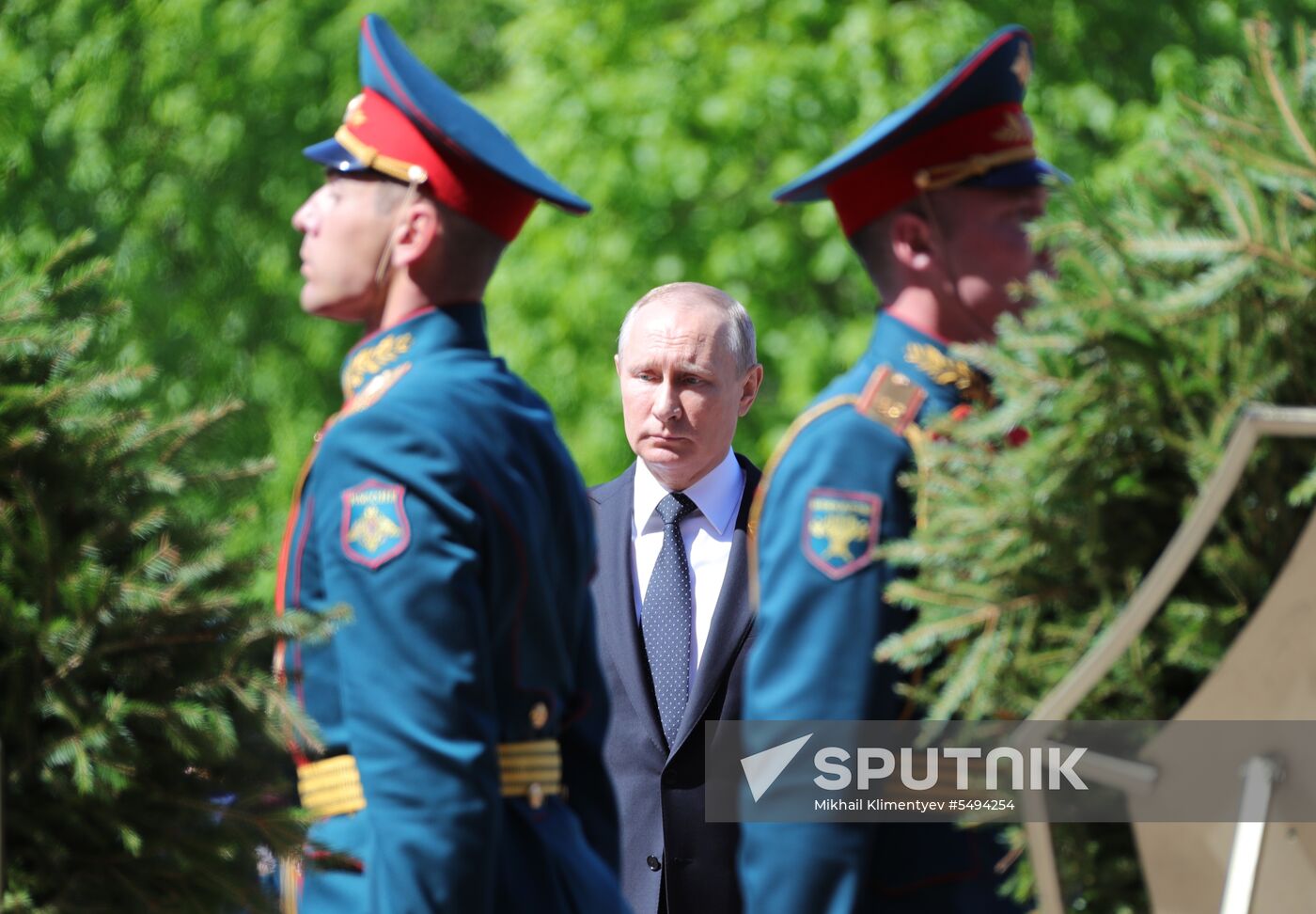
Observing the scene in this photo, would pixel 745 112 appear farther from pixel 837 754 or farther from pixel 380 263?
pixel 837 754

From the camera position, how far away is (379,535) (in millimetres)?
3699

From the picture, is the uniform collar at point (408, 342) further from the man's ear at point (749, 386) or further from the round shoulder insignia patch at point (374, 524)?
the man's ear at point (749, 386)

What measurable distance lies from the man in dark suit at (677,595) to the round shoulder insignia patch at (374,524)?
755 mm

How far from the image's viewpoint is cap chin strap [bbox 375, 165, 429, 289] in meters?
4.10

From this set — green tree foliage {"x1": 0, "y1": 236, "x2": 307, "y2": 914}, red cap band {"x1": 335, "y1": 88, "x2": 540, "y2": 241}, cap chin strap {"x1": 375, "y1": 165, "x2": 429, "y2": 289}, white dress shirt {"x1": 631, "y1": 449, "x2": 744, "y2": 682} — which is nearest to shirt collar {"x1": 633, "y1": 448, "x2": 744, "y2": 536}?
white dress shirt {"x1": 631, "y1": 449, "x2": 744, "y2": 682}

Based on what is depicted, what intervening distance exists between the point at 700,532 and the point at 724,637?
0.28 meters

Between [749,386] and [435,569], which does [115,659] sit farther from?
[749,386]

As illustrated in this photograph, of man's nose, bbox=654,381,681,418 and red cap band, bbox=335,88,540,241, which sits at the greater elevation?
red cap band, bbox=335,88,540,241

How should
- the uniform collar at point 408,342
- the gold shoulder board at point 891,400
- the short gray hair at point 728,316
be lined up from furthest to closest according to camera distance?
1. the short gray hair at point 728,316
2. the uniform collar at point 408,342
3. the gold shoulder board at point 891,400

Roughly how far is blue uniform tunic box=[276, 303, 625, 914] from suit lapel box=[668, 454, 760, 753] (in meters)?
0.24

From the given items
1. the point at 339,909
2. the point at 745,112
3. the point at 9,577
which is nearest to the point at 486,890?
the point at 339,909

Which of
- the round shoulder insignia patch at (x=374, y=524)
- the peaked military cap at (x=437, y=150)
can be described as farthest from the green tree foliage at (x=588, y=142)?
the round shoulder insignia patch at (x=374, y=524)

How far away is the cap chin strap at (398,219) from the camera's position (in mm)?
4102

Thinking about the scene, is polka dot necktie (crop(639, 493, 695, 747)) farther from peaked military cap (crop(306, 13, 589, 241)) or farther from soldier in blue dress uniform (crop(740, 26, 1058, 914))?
peaked military cap (crop(306, 13, 589, 241))
